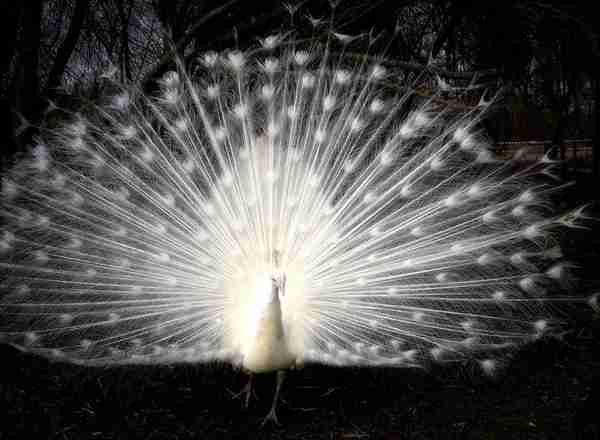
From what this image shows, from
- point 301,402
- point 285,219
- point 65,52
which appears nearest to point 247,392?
point 301,402

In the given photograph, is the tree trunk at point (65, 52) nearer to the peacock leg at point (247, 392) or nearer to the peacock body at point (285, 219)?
the peacock body at point (285, 219)

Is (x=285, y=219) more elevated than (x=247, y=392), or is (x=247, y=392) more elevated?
(x=285, y=219)

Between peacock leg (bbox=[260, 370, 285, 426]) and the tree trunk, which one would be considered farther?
the tree trunk

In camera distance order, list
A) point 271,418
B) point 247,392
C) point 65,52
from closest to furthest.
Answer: point 271,418 < point 247,392 < point 65,52

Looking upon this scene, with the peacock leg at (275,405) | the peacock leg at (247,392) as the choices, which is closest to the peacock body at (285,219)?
the peacock leg at (275,405)

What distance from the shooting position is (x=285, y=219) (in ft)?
11.4

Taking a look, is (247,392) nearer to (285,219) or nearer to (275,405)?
(275,405)

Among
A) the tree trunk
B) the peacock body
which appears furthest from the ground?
the tree trunk

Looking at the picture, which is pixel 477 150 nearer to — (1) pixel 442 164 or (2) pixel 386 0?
(1) pixel 442 164

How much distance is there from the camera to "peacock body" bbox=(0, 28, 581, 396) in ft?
10.9

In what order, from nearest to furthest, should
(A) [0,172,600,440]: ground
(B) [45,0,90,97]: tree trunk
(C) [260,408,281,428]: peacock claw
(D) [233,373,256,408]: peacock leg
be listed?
(A) [0,172,600,440]: ground, (C) [260,408,281,428]: peacock claw, (D) [233,373,256,408]: peacock leg, (B) [45,0,90,97]: tree trunk

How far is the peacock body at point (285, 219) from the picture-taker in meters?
3.32

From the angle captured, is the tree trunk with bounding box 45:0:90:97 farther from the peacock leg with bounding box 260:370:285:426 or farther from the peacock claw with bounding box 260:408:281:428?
the peacock claw with bounding box 260:408:281:428

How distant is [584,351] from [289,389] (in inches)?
91.5
